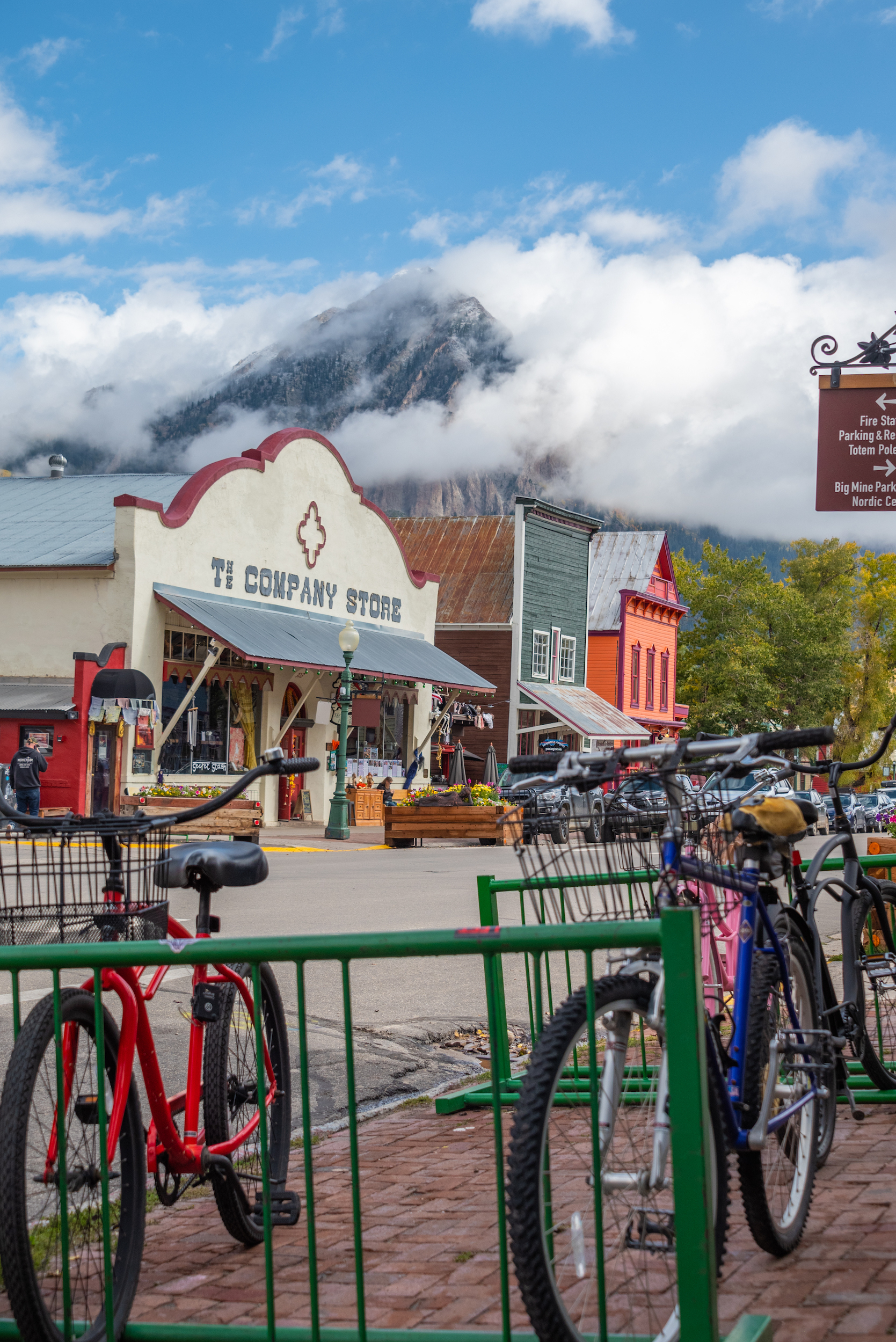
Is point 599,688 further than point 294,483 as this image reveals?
Yes

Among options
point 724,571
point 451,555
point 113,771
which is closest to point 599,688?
point 451,555

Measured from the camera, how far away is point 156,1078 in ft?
12.0

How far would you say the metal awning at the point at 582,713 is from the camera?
131ft

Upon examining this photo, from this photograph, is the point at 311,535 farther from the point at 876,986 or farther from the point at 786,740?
the point at 786,740

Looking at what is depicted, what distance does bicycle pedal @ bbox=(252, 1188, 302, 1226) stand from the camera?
4.05 meters

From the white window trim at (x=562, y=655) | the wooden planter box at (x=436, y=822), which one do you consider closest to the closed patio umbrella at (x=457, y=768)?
the white window trim at (x=562, y=655)

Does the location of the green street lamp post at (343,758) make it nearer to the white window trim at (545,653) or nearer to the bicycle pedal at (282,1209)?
the white window trim at (545,653)

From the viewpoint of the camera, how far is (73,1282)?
350 cm

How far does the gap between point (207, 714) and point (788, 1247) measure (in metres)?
24.5

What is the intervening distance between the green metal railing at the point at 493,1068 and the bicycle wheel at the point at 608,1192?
6 cm

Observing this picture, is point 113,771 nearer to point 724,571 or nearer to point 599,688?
point 599,688

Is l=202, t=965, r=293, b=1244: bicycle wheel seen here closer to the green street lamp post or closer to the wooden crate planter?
the wooden crate planter

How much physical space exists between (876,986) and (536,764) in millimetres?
2472

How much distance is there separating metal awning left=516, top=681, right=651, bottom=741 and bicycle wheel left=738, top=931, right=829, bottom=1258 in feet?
115
